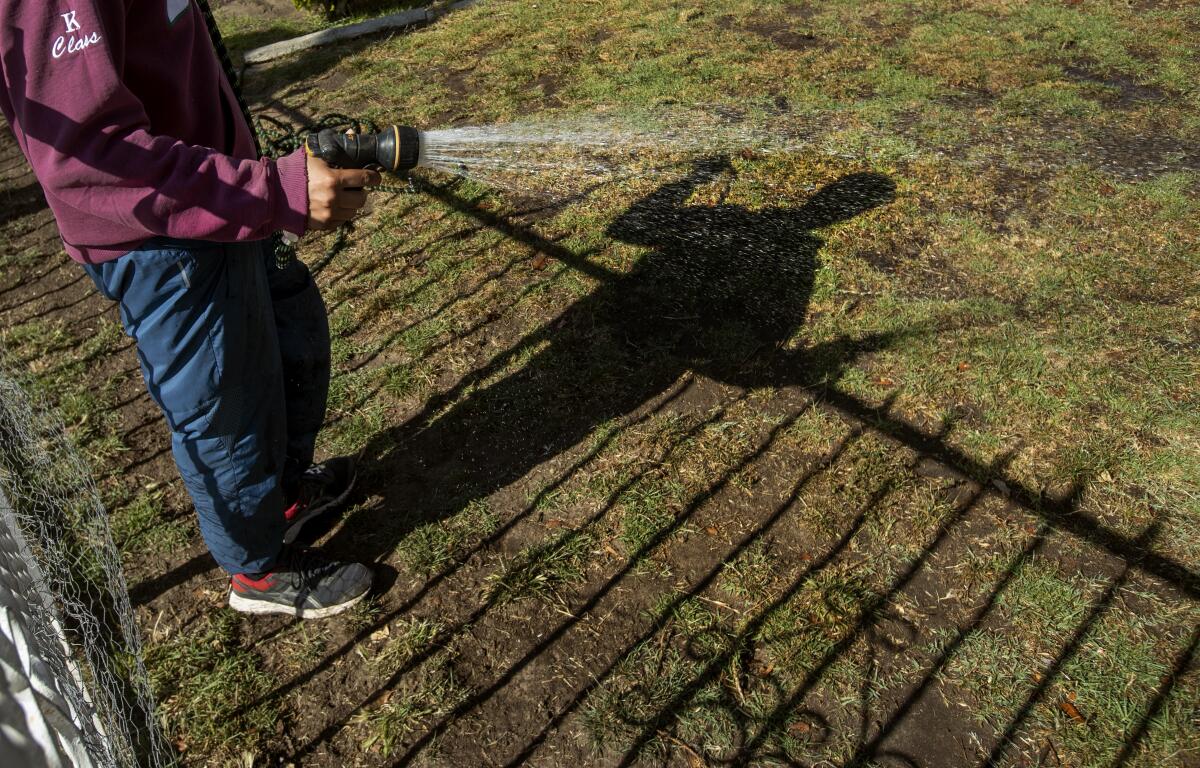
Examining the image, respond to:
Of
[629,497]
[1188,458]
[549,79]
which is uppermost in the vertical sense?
[549,79]

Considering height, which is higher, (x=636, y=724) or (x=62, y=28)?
(x=62, y=28)

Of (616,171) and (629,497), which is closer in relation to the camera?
(629,497)

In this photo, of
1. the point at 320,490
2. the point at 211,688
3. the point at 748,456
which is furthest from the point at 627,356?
the point at 211,688

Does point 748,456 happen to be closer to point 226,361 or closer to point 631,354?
point 631,354

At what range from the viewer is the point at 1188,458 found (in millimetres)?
3404

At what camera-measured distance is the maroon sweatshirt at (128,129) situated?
185 centimetres

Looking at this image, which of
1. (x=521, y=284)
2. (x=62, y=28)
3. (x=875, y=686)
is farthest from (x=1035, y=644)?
(x=62, y=28)

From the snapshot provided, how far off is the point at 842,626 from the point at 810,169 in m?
3.56

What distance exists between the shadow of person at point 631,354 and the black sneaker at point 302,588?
8.9 inches

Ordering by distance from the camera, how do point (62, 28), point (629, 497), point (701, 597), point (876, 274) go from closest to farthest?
point (62, 28)
point (701, 597)
point (629, 497)
point (876, 274)

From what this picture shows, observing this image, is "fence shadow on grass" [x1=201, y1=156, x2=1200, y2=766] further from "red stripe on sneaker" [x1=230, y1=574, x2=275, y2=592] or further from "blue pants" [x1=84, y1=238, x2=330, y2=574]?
"blue pants" [x1=84, y1=238, x2=330, y2=574]

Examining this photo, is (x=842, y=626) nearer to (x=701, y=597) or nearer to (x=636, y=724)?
(x=701, y=597)

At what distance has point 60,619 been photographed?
288 cm

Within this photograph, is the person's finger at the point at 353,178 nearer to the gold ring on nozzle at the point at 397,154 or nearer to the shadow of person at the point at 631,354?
the gold ring on nozzle at the point at 397,154
